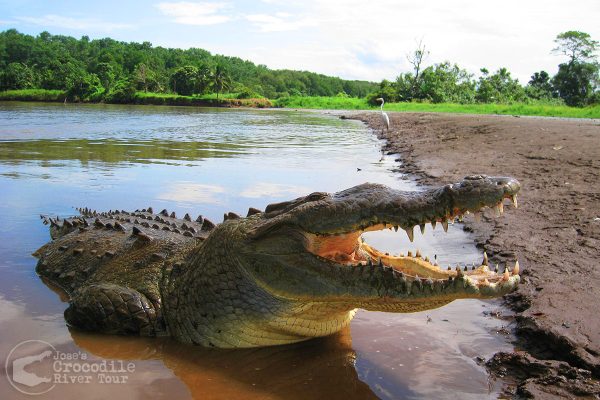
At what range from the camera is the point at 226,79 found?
3438 inches

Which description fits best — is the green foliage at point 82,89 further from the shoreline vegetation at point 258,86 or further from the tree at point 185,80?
the tree at point 185,80

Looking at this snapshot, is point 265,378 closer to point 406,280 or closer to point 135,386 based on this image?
point 135,386

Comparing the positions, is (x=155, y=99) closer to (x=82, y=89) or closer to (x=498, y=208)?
(x=82, y=89)

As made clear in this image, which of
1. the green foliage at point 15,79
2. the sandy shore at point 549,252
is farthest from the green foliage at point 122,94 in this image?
the sandy shore at point 549,252

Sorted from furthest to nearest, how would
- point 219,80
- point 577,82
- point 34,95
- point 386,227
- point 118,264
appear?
point 219,80, point 34,95, point 577,82, point 118,264, point 386,227

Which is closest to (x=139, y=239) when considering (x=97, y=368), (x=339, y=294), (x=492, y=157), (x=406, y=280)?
(x=97, y=368)

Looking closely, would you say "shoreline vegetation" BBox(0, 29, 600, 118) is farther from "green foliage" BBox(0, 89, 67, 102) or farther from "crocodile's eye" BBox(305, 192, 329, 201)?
"crocodile's eye" BBox(305, 192, 329, 201)

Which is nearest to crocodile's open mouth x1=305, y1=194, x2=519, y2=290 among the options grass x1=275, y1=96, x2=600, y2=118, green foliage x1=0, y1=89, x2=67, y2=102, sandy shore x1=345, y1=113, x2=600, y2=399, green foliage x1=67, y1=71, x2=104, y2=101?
sandy shore x1=345, y1=113, x2=600, y2=399

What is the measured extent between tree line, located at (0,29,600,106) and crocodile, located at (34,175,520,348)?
161 ft

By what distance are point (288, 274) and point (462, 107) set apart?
4131 cm

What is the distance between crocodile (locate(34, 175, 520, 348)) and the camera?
104 inches

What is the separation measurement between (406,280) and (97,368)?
1957mm

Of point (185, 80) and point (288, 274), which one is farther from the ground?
point (185, 80)

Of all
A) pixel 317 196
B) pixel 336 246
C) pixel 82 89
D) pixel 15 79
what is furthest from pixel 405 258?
pixel 15 79
